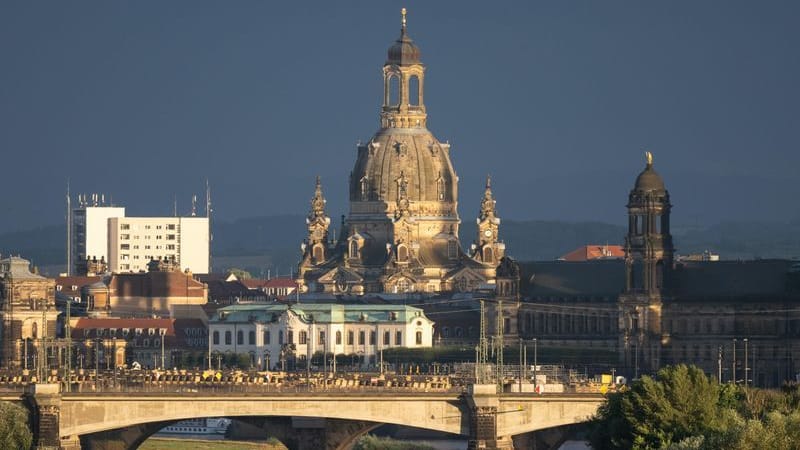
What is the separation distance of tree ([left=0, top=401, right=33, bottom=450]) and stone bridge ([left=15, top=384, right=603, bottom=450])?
1.53 metres

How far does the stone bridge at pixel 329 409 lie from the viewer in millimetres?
185750

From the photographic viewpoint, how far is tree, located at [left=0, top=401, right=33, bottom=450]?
589ft

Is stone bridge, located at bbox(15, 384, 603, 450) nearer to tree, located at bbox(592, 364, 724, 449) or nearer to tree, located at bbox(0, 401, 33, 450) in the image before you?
tree, located at bbox(0, 401, 33, 450)

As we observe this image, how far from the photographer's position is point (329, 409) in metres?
188

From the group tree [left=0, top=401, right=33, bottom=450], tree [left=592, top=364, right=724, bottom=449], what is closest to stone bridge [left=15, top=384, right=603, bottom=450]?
tree [left=0, top=401, right=33, bottom=450]

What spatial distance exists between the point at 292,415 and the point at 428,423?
6301 millimetres

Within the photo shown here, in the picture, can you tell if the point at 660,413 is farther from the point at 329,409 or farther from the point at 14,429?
the point at 14,429

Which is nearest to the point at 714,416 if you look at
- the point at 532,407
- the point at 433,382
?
the point at 532,407

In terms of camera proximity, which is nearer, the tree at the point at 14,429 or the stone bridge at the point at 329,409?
the tree at the point at 14,429

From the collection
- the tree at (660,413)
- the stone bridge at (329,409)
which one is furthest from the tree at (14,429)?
the tree at (660,413)

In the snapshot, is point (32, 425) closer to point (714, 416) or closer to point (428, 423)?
point (428, 423)

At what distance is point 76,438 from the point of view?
614ft

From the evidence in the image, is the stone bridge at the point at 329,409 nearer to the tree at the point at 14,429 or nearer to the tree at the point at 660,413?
the tree at the point at 14,429

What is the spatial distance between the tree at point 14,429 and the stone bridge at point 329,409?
60.1 inches
